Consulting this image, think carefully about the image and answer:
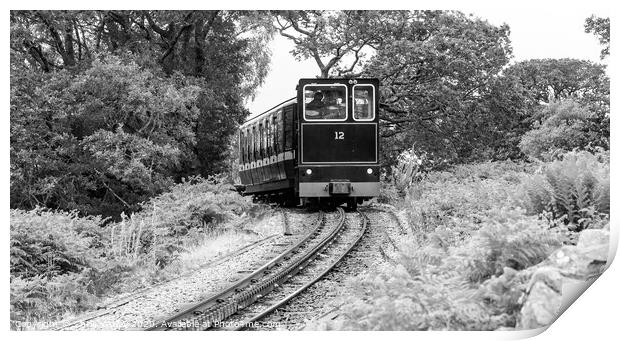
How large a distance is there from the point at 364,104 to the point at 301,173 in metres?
1.81

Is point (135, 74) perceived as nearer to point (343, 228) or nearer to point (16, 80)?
point (16, 80)

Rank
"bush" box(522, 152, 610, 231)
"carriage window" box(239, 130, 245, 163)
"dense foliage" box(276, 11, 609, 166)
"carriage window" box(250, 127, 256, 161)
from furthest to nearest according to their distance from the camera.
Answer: "carriage window" box(239, 130, 245, 163)
"carriage window" box(250, 127, 256, 161)
"dense foliage" box(276, 11, 609, 166)
"bush" box(522, 152, 610, 231)

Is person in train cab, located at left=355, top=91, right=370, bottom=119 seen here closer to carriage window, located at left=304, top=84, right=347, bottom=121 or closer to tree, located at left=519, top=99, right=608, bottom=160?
carriage window, located at left=304, top=84, right=347, bottom=121

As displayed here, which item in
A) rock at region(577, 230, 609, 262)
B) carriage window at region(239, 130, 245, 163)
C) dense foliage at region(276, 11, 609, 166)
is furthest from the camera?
carriage window at region(239, 130, 245, 163)

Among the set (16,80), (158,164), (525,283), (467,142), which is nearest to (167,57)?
(158,164)

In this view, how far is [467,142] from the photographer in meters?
13.4

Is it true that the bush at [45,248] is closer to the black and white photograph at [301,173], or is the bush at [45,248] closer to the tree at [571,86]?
the black and white photograph at [301,173]

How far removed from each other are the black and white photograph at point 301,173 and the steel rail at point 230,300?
0.03m

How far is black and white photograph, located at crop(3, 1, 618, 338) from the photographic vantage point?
6211mm

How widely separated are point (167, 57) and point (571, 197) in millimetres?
13877

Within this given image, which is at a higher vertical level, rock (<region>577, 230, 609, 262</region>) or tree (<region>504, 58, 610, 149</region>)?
tree (<region>504, 58, 610, 149</region>)

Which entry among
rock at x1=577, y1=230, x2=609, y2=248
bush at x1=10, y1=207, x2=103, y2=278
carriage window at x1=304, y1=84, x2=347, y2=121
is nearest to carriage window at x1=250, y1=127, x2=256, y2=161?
carriage window at x1=304, y1=84, x2=347, y2=121

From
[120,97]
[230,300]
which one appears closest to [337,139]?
[120,97]

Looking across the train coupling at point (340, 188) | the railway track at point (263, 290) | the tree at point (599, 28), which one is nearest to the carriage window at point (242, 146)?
the train coupling at point (340, 188)
